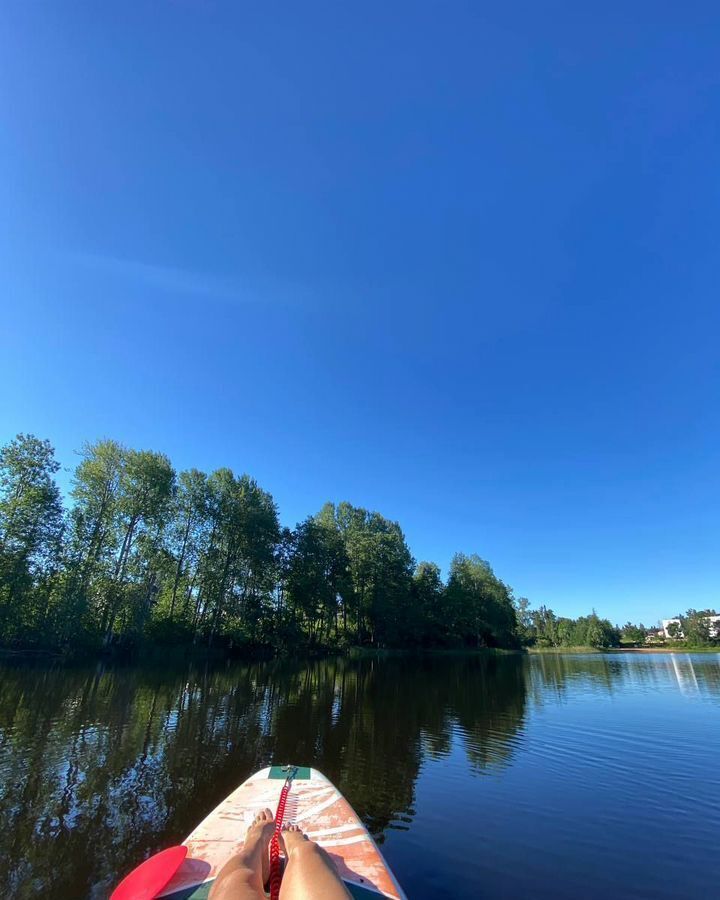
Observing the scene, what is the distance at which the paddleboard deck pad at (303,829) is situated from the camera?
4945mm

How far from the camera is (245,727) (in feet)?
54.8

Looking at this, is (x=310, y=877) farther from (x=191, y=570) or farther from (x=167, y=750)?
(x=191, y=570)

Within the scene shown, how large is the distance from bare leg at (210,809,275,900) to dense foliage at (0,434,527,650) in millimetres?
41262

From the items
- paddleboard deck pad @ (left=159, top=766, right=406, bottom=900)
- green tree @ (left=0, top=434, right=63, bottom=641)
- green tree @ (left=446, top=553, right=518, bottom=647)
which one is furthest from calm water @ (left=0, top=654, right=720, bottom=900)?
green tree @ (left=446, top=553, right=518, bottom=647)

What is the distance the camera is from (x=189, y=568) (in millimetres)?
53562

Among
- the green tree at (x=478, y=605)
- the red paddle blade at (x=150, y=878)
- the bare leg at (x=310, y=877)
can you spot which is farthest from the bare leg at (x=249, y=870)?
the green tree at (x=478, y=605)

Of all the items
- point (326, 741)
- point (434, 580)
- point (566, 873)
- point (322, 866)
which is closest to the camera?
point (322, 866)

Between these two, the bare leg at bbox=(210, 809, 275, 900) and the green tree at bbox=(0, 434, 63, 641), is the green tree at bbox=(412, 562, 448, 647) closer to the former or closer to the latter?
the green tree at bbox=(0, 434, 63, 641)

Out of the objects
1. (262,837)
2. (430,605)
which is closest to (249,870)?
(262,837)

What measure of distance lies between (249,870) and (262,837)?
1.28 metres

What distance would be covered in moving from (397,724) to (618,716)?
11.6 m

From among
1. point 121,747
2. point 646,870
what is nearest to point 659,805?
point 646,870

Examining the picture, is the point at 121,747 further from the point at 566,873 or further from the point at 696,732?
the point at 696,732

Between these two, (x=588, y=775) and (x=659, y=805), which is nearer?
(x=659, y=805)
